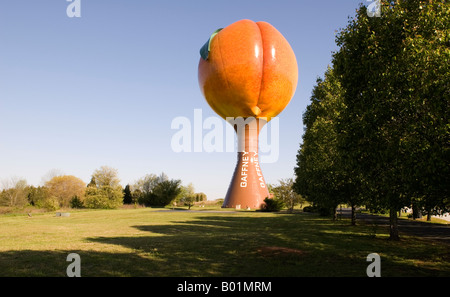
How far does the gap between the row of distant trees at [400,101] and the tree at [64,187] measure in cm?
8700

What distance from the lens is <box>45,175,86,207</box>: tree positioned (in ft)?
282

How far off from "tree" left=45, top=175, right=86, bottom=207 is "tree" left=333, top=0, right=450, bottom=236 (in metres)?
87.0

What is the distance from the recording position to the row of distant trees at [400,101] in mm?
9328

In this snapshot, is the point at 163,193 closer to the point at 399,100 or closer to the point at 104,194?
the point at 104,194

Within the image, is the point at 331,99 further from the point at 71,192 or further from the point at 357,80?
the point at 71,192

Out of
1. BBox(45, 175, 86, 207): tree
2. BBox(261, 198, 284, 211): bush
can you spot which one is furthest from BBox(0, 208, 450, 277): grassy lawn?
BBox(45, 175, 86, 207): tree

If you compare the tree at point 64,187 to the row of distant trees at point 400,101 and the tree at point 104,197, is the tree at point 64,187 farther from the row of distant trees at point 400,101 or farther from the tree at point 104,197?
the row of distant trees at point 400,101

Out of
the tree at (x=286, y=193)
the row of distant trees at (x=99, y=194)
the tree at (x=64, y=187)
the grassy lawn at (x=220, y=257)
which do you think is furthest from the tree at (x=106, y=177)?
the grassy lawn at (x=220, y=257)

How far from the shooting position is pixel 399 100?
1081 centimetres

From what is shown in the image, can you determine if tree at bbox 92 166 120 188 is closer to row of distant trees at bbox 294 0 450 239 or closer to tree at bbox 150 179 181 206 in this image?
tree at bbox 150 179 181 206

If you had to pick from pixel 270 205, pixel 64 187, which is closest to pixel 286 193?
pixel 270 205

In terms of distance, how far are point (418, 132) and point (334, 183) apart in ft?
43.5
